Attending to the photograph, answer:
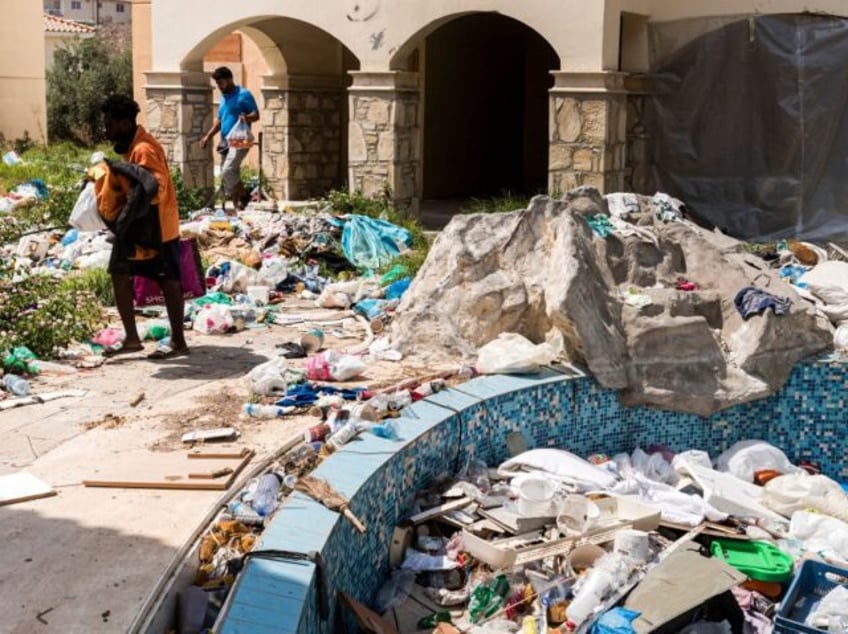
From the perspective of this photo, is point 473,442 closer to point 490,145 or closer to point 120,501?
point 120,501

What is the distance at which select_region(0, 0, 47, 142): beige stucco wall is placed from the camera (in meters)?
24.5

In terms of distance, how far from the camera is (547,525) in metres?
5.64

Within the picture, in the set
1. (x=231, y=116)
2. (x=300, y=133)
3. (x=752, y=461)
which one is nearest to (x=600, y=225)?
(x=752, y=461)

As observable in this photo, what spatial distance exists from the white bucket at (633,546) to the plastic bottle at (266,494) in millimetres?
1534

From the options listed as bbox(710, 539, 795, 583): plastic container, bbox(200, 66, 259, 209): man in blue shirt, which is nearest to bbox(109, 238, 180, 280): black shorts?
bbox(710, 539, 795, 583): plastic container

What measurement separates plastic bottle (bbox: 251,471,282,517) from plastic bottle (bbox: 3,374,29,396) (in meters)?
2.04

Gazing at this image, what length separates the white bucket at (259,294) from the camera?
9453 millimetres

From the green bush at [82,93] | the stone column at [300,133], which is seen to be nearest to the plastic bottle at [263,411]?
the stone column at [300,133]

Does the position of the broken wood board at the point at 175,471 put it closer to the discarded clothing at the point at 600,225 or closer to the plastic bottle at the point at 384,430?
the plastic bottle at the point at 384,430

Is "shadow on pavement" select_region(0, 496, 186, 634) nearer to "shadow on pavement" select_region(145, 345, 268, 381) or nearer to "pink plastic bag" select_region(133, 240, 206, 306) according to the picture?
"shadow on pavement" select_region(145, 345, 268, 381)

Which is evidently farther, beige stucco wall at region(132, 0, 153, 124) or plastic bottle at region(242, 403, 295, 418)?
beige stucco wall at region(132, 0, 153, 124)

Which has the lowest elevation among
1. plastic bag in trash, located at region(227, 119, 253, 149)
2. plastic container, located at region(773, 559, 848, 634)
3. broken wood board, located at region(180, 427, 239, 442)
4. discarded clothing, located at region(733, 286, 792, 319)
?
plastic container, located at region(773, 559, 848, 634)

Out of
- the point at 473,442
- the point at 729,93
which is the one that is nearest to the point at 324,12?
the point at 729,93

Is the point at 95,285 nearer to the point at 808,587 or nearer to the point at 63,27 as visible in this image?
the point at 808,587
